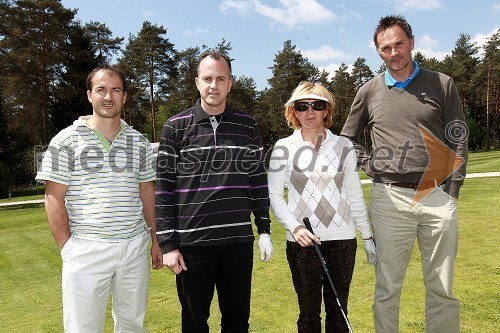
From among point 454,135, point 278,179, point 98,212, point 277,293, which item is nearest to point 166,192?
point 98,212

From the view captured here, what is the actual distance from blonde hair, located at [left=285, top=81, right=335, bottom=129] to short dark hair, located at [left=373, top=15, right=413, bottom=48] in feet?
2.81

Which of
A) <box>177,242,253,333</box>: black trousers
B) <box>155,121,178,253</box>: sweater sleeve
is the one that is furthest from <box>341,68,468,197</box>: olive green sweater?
<box>155,121,178,253</box>: sweater sleeve

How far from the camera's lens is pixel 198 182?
11.5ft

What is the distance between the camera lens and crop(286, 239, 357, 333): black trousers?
3.71 metres

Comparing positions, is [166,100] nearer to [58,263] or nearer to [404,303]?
[58,263]

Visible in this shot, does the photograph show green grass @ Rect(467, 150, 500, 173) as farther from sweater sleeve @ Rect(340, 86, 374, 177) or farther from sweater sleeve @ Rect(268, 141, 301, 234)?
sweater sleeve @ Rect(268, 141, 301, 234)

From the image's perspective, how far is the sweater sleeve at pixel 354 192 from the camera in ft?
12.8

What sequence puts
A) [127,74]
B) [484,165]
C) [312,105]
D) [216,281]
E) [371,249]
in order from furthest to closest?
[127,74] < [484,165] < [371,249] < [312,105] < [216,281]

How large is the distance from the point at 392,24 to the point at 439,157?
1377 mm

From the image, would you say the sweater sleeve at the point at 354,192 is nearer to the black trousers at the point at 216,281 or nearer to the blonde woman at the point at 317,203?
the blonde woman at the point at 317,203

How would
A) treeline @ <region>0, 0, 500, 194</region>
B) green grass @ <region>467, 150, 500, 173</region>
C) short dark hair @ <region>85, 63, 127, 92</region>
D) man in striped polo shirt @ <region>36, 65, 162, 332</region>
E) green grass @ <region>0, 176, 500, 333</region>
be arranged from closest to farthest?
man in striped polo shirt @ <region>36, 65, 162, 332</region> → short dark hair @ <region>85, 63, 127, 92</region> → green grass @ <region>0, 176, 500, 333</region> → green grass @ <region>467, 150, 500, 173</region> → treeline @ <region>0, 0, 500, 194</region>

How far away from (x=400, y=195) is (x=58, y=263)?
7.54 metres

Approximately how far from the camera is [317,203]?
375 centimetres

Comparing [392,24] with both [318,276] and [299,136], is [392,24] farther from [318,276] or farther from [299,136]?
[318,276]
